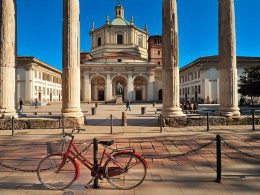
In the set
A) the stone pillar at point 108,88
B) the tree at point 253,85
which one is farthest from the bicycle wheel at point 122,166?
the stone pillar at point 108,88

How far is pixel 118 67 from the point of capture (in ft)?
221

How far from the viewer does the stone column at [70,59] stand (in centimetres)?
1330

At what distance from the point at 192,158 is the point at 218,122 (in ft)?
23.9

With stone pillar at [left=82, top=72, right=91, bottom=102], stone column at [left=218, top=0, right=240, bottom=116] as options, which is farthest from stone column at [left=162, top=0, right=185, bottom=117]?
stone pillar at [left=82, top=72, right=91, bottom=102]

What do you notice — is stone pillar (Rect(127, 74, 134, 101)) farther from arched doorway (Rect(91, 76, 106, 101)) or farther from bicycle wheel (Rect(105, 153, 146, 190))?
bicycle wheel (Rect(105, 153, 146, 190))

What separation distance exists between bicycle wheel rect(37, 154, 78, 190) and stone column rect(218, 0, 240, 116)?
10889 millimetres

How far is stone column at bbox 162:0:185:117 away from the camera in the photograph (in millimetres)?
13695

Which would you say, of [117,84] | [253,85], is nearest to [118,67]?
[117,84]

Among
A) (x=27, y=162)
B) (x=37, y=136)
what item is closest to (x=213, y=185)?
(x=27, y=162)

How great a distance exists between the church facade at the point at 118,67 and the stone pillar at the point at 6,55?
5268cm

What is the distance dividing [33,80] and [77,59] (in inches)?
1864

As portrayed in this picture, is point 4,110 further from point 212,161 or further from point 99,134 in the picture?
point 212,161

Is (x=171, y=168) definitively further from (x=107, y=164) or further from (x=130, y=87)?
(x=130, y=87)

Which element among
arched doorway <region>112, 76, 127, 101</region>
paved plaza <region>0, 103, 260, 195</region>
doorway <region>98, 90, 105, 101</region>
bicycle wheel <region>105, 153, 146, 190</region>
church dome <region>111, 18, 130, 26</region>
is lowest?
paved plaza <region>0, 103, 260, 195</region>
